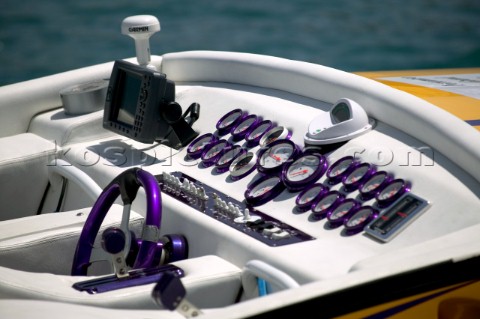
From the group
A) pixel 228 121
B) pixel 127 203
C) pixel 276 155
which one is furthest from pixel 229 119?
pixel 127 203

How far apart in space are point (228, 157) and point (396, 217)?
73 centimetres

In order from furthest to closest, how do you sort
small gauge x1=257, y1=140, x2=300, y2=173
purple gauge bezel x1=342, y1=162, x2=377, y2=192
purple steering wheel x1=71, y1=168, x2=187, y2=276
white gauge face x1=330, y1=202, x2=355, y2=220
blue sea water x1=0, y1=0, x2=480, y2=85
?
blue sea water x1=0, y1=0, x2=480, y2=85 → small gauge x1=257, y1=140, x2=300, y2=173 → purple gauge bezel x1=342, y1=162, x2=377, y2=192 → white gauge face x1=330, y1=202, x2=355, y2=220 → purple steering wheel x1=71, y1=168, x2=187, y2=276

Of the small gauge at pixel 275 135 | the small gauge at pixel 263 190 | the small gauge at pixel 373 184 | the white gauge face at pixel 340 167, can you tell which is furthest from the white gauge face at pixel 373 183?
the small gauge at pixel 275 135

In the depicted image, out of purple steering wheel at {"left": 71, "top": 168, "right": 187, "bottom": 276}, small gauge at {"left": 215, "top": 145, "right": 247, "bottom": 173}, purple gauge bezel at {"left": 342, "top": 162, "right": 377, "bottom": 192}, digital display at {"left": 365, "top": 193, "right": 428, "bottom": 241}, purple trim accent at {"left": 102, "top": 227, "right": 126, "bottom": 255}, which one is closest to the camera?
purple trim accent at {"left": 102, "top": 227, "right": 126, "bottom": 255}

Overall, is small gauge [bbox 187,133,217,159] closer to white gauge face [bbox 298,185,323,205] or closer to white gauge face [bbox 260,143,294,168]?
white gauge face [bbox 260,143,294,168]

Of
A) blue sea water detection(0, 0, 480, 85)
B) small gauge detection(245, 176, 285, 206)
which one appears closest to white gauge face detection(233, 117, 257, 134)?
small gauge detection(245, 176, 285, 206)

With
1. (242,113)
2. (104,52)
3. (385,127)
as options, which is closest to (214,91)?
(242,113)

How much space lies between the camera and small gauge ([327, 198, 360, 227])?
8.34ft

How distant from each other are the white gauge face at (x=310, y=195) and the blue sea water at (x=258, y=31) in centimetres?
867

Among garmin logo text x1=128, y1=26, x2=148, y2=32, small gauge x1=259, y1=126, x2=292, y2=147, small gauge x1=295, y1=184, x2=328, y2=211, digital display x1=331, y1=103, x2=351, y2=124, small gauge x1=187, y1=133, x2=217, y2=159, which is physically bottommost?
small gauge x1=187, y1=133, x2=217, y2=159

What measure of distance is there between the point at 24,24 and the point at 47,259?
1118 centimetres

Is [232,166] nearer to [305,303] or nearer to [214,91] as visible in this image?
[214,91]

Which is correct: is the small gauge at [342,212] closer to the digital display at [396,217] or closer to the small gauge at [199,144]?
the digital display at [396,217]

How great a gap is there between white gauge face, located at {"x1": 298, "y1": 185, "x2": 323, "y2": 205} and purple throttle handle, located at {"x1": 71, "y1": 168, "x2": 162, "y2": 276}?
0.49 metres
